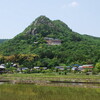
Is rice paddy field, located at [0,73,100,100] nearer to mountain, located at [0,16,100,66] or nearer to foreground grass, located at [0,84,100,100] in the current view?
foreground grass, located at [0,84,100,100]

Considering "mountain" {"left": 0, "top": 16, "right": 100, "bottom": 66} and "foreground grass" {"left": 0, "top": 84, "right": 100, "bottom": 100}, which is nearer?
"foreground grass" {"left": 0, "top": 84, "right": 100, "bottom": 100}

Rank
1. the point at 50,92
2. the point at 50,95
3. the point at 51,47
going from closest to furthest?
the point at 50,95 < the point at 50,92 < the point at 51,47

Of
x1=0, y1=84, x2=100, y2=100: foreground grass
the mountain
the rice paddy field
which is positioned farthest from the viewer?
→ the mountain

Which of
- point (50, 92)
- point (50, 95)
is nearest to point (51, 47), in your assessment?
point (50, 92)

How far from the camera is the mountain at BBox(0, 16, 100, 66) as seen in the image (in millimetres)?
122100

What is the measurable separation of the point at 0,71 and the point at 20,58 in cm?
3250

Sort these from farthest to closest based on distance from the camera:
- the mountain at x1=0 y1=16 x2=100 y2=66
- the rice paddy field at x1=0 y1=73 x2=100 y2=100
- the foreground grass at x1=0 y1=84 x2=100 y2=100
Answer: the mountain at x1=0 y1=16 x2=100 y2=66, the rice paddy field at x1=0 y1=73 x2=100 y2=100, the foreground grass at x1=0 y1=84 x2=100 y2=100

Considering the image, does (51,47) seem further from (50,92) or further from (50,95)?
(50,95)

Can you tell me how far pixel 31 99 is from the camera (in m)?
28.6

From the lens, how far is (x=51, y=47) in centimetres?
15162

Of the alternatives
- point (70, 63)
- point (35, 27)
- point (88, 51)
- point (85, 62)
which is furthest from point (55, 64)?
point (35, 27)

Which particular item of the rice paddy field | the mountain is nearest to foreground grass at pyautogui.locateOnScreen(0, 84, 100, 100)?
the rice paddy field

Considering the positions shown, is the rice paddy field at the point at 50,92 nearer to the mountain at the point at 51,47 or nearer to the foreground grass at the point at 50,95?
the foreground grass at the point at 50,95

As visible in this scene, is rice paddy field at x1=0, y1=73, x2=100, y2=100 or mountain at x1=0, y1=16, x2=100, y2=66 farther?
mountain at x1=0, y1=16, x2=100, y2=66
